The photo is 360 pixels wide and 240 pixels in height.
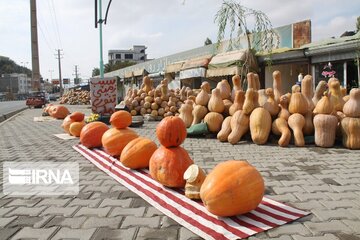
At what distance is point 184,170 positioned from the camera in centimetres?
388

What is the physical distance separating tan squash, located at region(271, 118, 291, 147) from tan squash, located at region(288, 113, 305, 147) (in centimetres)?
12

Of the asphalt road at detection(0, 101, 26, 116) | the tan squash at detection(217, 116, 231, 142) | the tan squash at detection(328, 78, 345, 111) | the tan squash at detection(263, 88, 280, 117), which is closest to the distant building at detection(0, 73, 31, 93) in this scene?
the asphalt road at detection(0, 101, 26, 116)

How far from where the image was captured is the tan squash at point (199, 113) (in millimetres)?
8328

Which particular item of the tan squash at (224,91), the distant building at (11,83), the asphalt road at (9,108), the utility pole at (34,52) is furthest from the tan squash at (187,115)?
the distant building at (11,83)

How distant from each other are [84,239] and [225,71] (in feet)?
43.9

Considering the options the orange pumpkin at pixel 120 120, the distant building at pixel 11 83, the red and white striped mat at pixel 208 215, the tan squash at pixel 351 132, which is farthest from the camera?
the distant building at pixel 11 83

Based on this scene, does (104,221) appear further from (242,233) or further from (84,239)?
(242,233)

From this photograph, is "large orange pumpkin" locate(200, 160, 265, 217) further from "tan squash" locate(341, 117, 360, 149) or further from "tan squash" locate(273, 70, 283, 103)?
"tan squash" locate(273, 70, 283, 103)

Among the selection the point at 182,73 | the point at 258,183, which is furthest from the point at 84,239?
the point at 182,73

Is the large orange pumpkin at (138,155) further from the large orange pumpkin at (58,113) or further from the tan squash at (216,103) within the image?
the large orange pumpkin at (58,113)

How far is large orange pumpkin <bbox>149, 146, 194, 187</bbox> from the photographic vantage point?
3.87 meters

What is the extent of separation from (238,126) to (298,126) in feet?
3.93

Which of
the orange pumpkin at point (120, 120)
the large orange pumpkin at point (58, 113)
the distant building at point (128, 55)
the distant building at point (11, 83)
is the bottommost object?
the large orange pumpkin at point (58, 113)

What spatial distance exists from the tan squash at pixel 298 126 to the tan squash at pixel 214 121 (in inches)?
67.6
